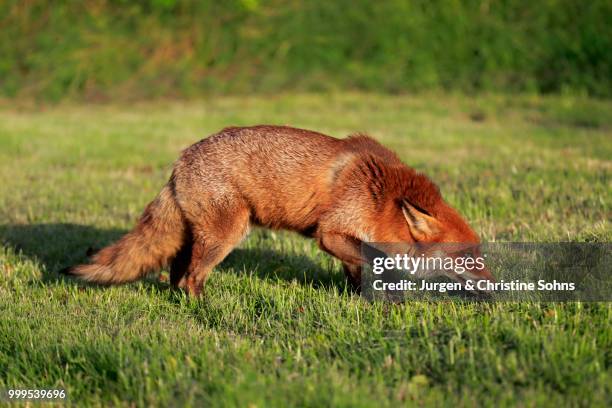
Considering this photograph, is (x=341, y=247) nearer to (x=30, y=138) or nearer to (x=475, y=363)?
(x=475, y=363)

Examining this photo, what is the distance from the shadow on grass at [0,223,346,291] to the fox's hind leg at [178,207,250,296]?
0.56 meters

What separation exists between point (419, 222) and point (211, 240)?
170 cm

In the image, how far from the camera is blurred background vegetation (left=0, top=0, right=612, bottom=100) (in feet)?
61.3

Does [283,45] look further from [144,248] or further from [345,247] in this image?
[345,247]

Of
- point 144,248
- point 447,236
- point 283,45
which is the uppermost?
point 283,45

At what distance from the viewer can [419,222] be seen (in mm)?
5297

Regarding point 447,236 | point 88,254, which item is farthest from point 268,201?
point 88,254

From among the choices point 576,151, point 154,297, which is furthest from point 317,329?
point 576,151

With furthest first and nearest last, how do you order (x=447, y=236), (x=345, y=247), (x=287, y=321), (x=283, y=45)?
(x=283, y=45) < (x=345, y=247) < (x=447, y=236) < (x=287, y=321)

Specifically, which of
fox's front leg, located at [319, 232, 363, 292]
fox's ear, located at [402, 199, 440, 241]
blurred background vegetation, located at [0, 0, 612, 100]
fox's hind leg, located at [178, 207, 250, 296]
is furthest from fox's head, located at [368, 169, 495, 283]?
blurred background vegetation, located at [0, 0, 612, 100]

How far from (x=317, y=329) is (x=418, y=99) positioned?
1386cm

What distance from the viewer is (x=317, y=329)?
4887 mm

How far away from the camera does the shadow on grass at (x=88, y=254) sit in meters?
6.45

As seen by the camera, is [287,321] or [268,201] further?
[268,201]
